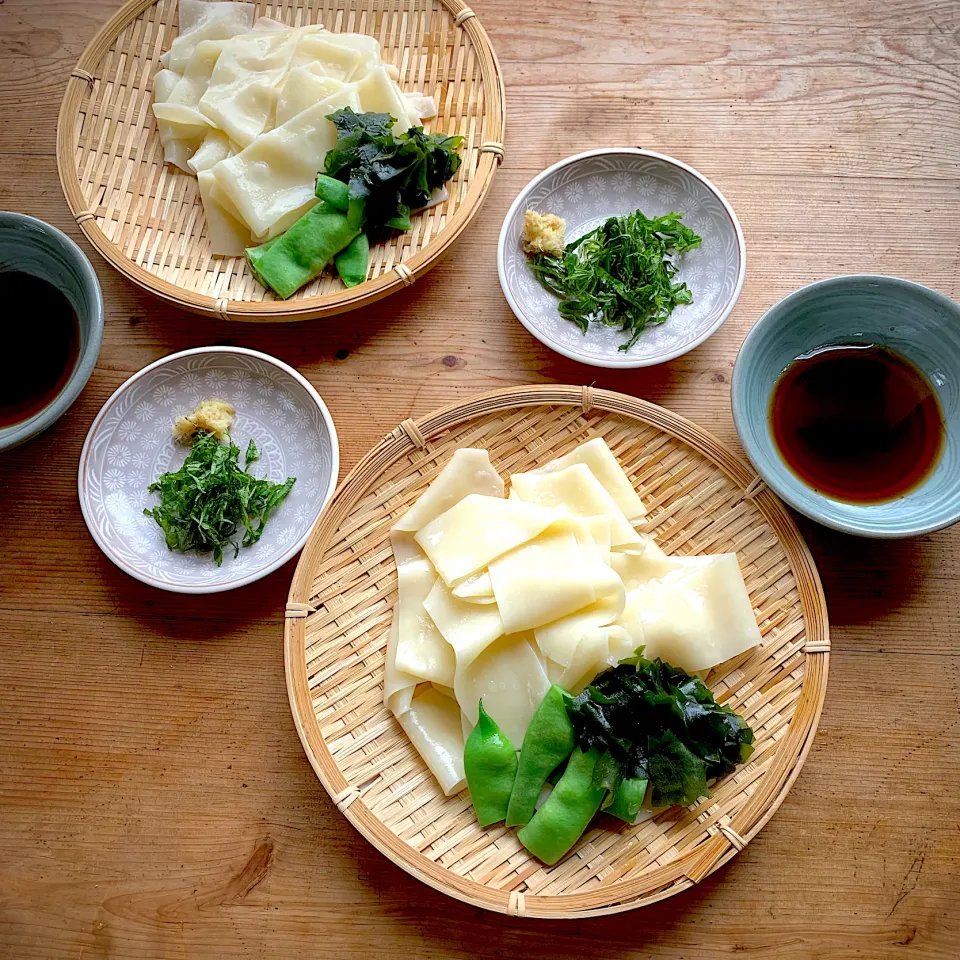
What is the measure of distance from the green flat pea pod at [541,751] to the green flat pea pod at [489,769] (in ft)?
0.10

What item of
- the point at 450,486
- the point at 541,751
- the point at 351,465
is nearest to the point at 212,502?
the point at 351,465

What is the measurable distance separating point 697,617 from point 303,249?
153 centimetres

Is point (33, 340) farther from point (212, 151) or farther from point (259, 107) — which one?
point (259, 107)

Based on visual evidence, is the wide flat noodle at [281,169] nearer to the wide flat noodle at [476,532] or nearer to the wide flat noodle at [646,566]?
the wide flat noodle at [476,532]

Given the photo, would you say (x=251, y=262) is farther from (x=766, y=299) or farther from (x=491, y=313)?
(x=766, y=299)

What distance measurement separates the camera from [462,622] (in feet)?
7.44

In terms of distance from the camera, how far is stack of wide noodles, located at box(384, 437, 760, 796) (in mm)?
2217

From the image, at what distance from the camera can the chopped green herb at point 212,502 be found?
240 centimetres

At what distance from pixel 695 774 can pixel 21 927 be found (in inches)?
77.1

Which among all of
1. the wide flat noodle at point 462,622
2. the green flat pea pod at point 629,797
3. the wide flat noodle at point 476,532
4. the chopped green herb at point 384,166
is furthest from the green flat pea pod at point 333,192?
the green flat pea pod at point 629,797

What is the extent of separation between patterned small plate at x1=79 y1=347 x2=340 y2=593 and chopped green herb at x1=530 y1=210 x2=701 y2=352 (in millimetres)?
810

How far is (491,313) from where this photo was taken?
2.68m

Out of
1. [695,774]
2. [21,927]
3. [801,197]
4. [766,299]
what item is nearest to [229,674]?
[21,927]

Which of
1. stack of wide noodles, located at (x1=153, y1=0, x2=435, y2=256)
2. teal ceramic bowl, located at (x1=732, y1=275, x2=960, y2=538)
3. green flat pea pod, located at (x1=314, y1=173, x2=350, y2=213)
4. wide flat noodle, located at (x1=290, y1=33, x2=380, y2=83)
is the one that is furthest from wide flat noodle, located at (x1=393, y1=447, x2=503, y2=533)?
wide flat noodle, located at (x1=290, y1=33, x2=380, y2=83)
